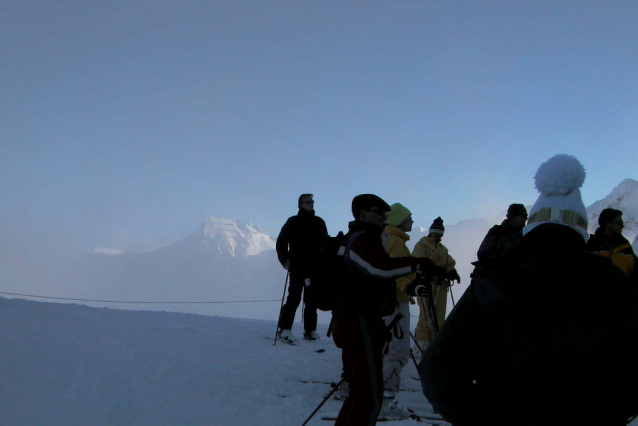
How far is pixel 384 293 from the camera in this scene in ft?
11.5

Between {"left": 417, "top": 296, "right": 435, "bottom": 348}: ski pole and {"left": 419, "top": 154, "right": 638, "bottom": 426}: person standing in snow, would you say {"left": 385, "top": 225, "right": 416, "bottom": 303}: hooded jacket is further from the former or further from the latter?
{"left": 419, "top": 154, "right": 638, "bottom": 426}: person standing in snow

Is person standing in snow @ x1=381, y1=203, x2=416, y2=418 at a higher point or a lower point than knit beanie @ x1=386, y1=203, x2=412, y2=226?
lower

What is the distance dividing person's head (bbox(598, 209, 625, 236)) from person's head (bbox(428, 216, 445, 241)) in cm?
296

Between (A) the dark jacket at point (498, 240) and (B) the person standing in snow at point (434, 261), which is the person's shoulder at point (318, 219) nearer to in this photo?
(B) the person standing in snow at point (434, 261)

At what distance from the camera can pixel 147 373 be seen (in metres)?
5.33

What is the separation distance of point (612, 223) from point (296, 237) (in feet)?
15.3

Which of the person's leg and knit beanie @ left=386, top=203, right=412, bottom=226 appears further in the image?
the person's leg

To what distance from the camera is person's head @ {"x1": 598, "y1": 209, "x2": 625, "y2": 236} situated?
4.85 metres

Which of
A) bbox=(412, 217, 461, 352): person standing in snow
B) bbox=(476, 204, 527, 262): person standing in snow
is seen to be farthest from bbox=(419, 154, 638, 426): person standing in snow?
bbox=(412, 217, 461, 352): person standing in snow

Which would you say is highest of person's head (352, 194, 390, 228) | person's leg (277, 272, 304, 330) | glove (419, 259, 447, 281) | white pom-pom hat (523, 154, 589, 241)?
person's head (352, 194, 390, 228)

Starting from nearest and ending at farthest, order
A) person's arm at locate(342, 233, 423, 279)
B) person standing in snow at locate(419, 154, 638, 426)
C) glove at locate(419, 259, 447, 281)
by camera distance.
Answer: person standing in snow at locate(419, 154, 638, 426) → person's arm at locate(342, 233, 423, 279) → glove at locate(419, 259, 447, 281)

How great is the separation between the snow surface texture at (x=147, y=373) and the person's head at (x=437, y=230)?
96.5 inches

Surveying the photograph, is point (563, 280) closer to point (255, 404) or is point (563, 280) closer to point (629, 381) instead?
point (629, 381)

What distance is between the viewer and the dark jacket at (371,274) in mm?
3426
